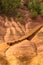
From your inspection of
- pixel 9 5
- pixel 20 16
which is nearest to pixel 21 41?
pixel 20 16

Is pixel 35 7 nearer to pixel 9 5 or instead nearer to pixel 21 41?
pixel 9 5

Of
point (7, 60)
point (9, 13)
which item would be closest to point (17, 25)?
point (9, 13)

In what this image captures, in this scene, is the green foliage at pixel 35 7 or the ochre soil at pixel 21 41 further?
the green foliage at pixel 35 7

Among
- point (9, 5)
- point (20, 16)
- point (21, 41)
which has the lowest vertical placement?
point (20, 16)

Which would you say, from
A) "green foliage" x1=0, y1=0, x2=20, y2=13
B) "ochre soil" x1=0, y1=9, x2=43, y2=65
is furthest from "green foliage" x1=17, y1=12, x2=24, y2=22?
"green foliage" x1=0, y1=0, x2=20, y2=13

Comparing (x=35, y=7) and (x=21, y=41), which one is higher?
(x=21, y=41)

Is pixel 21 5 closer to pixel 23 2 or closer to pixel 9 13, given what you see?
pixel 23 2

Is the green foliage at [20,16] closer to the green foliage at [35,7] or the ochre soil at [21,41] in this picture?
the ochre soil at [21,41]

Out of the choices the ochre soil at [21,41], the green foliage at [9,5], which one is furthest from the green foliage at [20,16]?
the green foliage at [9,5]

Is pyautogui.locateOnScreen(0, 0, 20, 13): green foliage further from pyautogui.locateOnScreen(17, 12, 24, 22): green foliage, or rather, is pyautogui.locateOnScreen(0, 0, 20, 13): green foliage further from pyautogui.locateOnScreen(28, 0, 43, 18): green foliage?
pyautogui.locateOnScreen(28, 0, 43, 18): green foliage

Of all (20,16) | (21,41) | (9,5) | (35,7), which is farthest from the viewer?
(35,7)

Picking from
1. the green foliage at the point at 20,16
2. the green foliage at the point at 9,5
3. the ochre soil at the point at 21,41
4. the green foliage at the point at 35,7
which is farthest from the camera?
the green foliage at the point at 35,7

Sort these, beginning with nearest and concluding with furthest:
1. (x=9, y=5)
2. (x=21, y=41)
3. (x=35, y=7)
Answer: (x=21, y=41) < (x=9, y=5) < (x=35, y=7)

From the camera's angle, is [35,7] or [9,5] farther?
[35,7]
